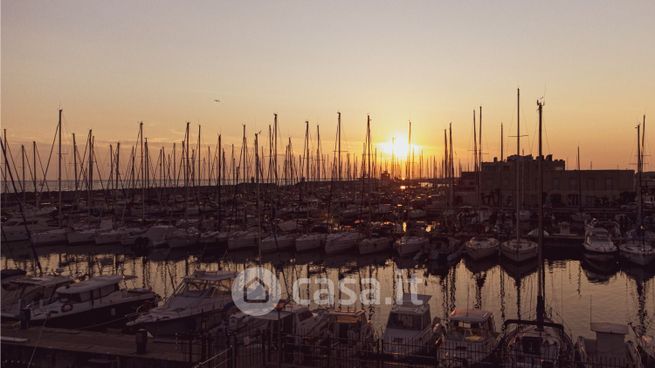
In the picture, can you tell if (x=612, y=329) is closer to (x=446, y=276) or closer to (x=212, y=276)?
(x=212, y=276)

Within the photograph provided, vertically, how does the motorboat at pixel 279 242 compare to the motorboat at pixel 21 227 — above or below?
below

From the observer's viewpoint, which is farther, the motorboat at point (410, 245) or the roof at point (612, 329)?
the motorboat at point (410, 245)

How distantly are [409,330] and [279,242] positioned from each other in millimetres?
29544

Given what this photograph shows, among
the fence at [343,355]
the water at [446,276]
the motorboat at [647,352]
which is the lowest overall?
the water at [446,276]

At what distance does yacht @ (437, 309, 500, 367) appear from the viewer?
54.9ft

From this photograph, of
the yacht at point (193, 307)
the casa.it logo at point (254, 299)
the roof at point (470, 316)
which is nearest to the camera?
the roof at point (470, 316)

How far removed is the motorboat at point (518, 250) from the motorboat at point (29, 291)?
29.1 meters

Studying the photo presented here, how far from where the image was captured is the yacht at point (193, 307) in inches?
860

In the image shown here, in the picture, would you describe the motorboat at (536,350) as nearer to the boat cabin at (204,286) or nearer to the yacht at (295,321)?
the yacht at (295,321)

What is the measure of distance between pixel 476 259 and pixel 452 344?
25.6 m

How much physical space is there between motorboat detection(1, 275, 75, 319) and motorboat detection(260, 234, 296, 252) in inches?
823

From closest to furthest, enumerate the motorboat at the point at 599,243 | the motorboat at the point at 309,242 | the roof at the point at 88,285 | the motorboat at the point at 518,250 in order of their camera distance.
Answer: the roof at the point at 88,285
the motorboat at the point at 518,250
the motorboat at the point at 599,243
the motorboat at the point at 309,242

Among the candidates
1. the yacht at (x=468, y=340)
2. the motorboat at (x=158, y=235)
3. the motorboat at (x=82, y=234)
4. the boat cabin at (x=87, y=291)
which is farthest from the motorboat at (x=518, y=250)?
the motorboat at (x=82, y=234)

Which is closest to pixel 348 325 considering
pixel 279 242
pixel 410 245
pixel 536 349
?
pixel 536 349
